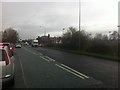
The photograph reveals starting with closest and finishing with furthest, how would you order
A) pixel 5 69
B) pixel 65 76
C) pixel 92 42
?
pixel 5 69 < pixel 65 76 < pixel 92 42

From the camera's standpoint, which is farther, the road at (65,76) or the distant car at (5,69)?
the road at (65,76)

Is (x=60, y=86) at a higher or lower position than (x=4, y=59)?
lower

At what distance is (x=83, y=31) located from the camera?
4241 cm

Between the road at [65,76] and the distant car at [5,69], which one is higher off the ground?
the distant car at [5,69]

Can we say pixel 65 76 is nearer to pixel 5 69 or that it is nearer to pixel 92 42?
pixel 5 69

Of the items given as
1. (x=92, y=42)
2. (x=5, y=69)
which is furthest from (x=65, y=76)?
(x=92, y=42)

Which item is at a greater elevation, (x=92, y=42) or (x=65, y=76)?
(x=92, y=42)

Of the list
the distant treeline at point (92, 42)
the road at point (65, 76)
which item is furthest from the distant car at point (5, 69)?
the distant treeline at point (92, 42)

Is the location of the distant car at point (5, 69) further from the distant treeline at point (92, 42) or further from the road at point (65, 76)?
the distant treeline at point (92, 42)

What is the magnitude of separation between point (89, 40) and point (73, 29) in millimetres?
11214

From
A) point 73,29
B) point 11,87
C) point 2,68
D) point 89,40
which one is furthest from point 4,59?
point 73,29

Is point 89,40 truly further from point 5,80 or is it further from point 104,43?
point 5,80

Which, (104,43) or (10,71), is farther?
(104,43)

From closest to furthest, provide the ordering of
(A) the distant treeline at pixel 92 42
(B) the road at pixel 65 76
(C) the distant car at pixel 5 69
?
1. (C) the distant car at pixel 5 69
2. (B) the road at pixel 65 76
3. (A) the distant treeline at pixel 92 42
